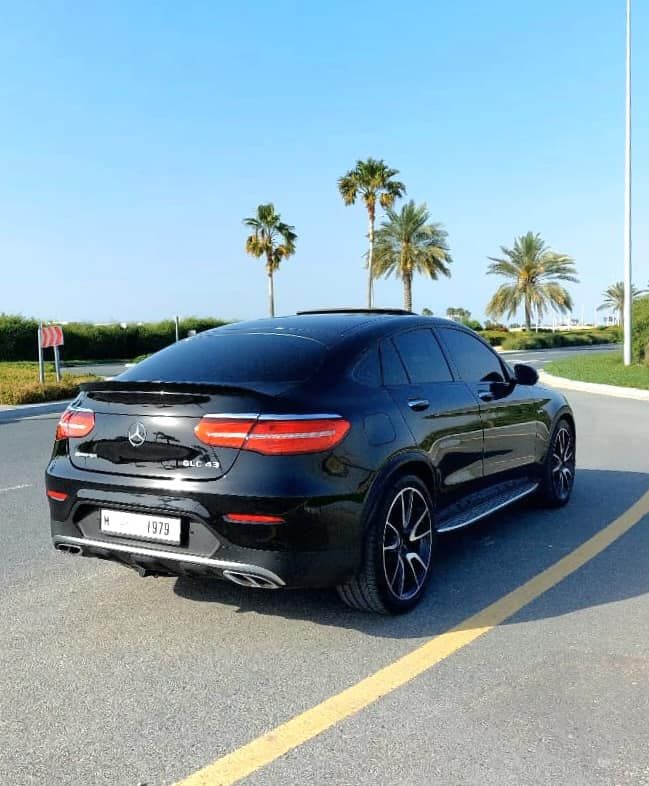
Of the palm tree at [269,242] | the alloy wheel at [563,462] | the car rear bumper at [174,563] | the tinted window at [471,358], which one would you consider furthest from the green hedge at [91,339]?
the car rear bumper at [174,563]

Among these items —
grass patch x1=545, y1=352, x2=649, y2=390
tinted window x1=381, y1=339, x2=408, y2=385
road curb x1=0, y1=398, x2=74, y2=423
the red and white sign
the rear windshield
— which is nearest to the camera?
the rear windshield

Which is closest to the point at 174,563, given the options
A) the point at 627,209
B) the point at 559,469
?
the point at 559,469

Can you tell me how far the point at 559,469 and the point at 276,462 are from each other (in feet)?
12.6

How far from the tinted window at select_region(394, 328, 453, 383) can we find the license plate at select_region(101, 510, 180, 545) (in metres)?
1.67

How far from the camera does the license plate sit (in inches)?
151

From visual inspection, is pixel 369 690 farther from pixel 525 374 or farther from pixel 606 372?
pixel 606 372

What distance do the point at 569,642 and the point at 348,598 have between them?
1084 mm

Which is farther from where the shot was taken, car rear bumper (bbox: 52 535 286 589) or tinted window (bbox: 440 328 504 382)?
tinted window (bbox: 440 328 504 382)

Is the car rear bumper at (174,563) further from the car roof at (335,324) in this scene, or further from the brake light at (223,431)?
the car roof at (335,324)

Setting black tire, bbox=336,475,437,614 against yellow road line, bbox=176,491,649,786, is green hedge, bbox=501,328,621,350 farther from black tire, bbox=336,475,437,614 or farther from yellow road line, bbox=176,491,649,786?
black tire, bbox=336,475,437,614

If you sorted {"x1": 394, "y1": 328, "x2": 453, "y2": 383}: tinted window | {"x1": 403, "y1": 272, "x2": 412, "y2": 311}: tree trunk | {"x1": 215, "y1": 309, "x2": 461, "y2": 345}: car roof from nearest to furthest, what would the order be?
{"x1": 215, "y1": 309, "x2": 461, "y2": 345}: car roof < {"x1": 394, "y1": 328, "x2": 453, "y2": 383}: tinted window < {"x1": 403, "y1": 272, "x2": 412, "y2": 311}: tree trunk

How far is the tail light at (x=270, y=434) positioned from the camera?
371 centimetres

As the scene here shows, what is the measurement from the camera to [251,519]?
12.1 ft

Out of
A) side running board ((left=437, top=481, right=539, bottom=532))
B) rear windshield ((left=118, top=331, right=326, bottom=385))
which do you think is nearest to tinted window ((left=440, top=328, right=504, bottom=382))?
side running board ((left=437, top=481, right=539, bottom=532))
